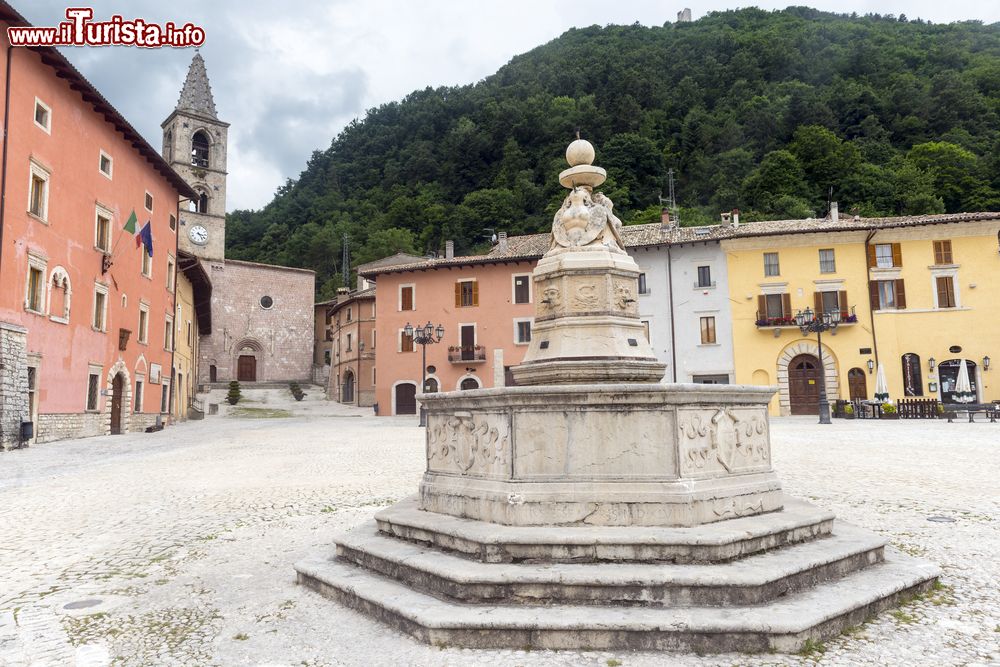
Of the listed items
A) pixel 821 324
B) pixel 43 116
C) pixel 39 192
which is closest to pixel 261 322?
pixel 39 192

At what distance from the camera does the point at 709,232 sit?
37062mm

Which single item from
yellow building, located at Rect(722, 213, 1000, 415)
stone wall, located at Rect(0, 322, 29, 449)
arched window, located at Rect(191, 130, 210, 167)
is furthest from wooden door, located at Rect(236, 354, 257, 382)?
yellow building, located at Rect(722, 213, 1000, 415)

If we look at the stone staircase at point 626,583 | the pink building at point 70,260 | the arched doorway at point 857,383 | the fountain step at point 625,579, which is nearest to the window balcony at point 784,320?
the arched doorway at point 857,383

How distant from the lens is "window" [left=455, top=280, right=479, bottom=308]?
37.5 metres

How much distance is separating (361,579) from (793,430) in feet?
65.0

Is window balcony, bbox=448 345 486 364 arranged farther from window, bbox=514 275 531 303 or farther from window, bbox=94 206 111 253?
window, bbox=94 206 111 253

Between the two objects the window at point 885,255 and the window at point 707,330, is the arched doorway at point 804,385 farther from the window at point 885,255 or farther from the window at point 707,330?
the window at point 885,255

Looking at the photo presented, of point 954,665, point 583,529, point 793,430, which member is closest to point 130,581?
point 583,529

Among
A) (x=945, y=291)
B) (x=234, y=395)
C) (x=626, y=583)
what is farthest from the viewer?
(x=234, y=395)

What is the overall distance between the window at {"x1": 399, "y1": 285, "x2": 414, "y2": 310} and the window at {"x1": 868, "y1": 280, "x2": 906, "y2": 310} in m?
25.3

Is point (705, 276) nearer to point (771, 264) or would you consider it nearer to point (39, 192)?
point (771, 264)

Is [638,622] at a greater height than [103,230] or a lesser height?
lesser

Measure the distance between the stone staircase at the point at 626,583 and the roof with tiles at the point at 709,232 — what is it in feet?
91.8

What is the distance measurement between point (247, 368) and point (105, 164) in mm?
34280
